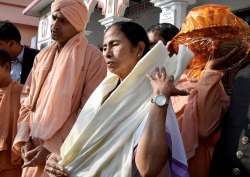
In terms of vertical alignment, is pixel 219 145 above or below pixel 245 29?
below

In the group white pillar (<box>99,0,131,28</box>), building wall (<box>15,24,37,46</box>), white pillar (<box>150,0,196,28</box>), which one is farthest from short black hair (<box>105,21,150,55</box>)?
building wall (<box>15,24,37,46</box>)

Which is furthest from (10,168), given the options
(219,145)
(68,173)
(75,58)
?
(219,145)

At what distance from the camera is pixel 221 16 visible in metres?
2.04

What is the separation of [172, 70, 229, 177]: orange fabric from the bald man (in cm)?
83

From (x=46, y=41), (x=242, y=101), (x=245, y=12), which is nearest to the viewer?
(x=242, y=101)

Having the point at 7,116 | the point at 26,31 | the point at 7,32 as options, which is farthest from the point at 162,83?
the point at 26,31

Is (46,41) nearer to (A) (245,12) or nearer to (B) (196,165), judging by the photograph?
(A) (245,12)

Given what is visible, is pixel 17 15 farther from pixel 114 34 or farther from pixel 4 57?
pixel 114 34

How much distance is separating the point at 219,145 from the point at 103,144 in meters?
0.47

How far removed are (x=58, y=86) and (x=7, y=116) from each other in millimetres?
814

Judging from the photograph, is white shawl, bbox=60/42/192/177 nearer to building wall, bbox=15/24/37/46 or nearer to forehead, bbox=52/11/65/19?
forehead, bbox=52/11/65/19

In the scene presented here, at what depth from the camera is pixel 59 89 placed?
261 cm

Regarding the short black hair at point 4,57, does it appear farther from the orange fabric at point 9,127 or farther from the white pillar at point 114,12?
the white pillar at point 114,12

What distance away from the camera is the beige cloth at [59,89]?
2.59m
